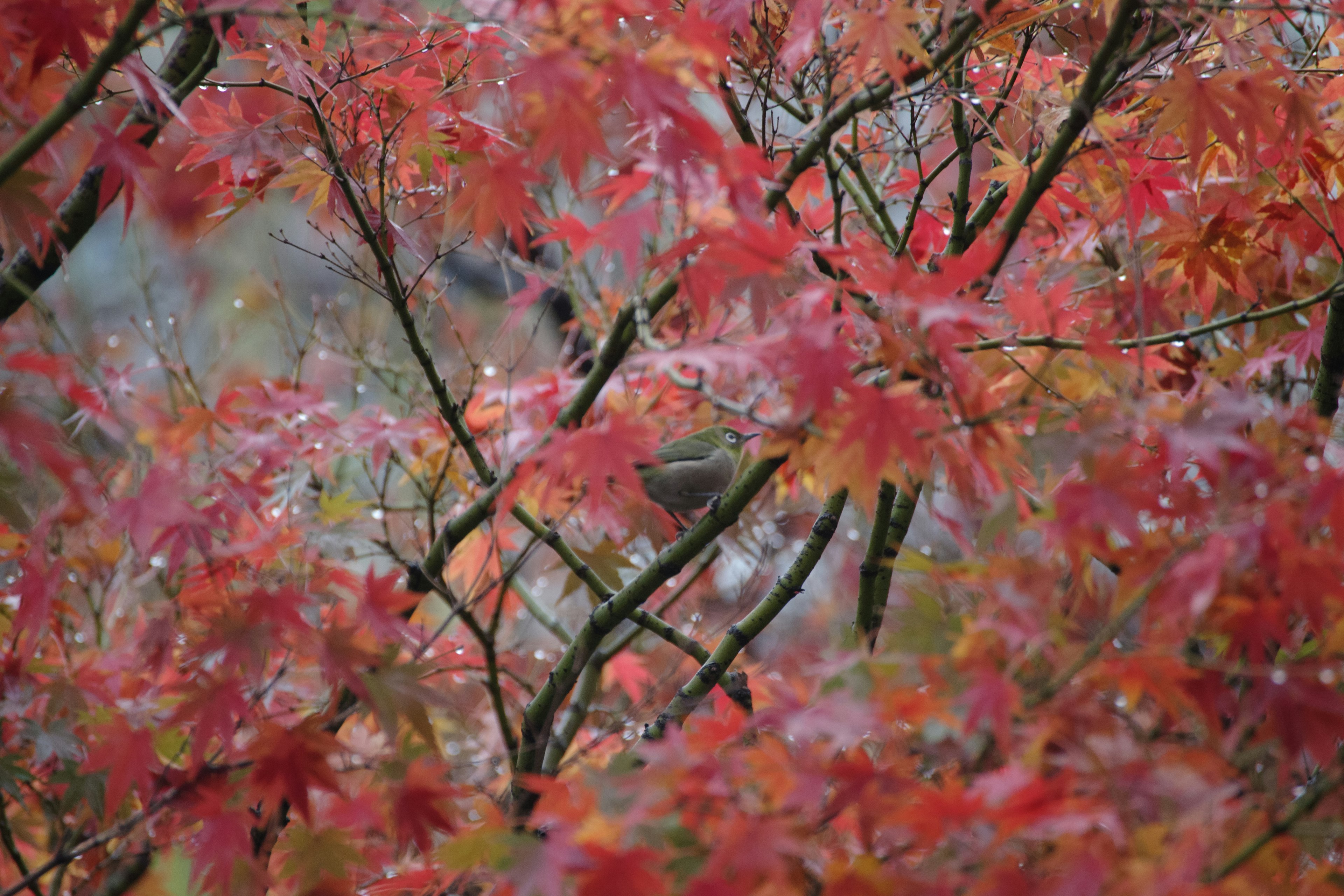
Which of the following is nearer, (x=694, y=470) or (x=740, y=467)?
(x=740, y=467)

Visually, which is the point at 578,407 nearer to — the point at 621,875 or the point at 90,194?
the point at 621,875

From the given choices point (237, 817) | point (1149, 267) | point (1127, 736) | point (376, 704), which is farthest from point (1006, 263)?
point (237, 817)

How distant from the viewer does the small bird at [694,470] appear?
10.6ft

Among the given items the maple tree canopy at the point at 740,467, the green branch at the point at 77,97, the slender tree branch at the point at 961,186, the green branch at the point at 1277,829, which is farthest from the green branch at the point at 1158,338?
the green branch at the point at 77,97

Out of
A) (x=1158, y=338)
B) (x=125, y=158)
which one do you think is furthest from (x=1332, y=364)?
(x=125, y=158)

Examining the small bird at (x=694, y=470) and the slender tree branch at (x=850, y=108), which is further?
the small bird at (x=694, y=470)

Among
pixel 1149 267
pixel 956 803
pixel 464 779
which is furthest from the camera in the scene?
pixel 464 779

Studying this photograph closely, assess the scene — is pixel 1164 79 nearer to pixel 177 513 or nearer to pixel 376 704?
pixel 376 704

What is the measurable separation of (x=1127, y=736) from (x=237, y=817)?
1437 mm

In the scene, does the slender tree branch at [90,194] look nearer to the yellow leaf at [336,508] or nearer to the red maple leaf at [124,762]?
the yellow leaf at [336,508]

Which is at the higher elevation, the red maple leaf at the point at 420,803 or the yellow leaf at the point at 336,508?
the yellow leaf at the point at 336,508

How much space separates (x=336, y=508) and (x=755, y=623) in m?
1.15

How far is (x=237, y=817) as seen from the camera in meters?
1.60

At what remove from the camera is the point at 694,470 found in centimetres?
325
